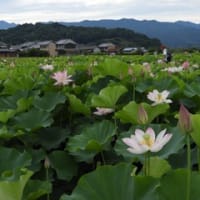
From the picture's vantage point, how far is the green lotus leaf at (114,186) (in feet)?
2.89

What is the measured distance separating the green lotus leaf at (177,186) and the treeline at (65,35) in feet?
212

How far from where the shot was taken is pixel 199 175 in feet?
2.95

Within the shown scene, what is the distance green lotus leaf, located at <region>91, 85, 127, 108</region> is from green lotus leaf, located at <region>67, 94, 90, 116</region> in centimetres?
13

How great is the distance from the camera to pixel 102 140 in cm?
140

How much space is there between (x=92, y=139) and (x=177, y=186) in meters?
0.53

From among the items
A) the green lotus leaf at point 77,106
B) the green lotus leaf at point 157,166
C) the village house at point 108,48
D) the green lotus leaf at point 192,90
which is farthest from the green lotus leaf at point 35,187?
the village house at point 108,48

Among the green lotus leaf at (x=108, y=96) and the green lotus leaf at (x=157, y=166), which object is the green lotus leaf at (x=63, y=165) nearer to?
the green lotus leaf at (x=108, y=96)

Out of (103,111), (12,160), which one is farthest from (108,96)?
(12,160)

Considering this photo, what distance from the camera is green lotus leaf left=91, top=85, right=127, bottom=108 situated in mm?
1542

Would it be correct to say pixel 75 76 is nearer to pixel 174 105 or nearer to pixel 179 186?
pixel 174 105

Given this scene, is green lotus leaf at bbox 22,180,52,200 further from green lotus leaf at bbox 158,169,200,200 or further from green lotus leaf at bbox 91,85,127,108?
green lotus leaf at bbox 91,85,127,108

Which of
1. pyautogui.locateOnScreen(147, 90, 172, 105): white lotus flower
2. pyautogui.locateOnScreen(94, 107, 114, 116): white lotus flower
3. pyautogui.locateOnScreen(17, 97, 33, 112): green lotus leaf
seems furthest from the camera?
pyautogui.locateOnScreen(17, 97, 33, 112): green lotus leaf

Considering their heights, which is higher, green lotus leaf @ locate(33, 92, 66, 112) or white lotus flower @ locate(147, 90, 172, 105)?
white lotus flower @ locate(147, 90, 172, 105)

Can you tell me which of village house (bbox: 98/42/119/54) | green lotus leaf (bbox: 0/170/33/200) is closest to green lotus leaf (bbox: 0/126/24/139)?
green lotus leaf (bbox: 0/170/33/200)
